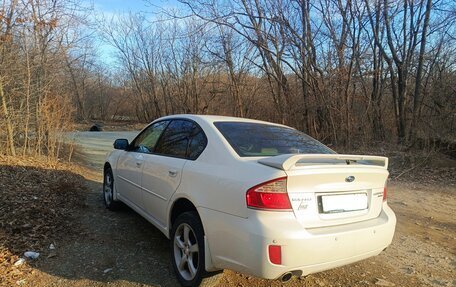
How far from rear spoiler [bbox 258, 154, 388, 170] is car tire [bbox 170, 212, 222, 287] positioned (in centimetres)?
85

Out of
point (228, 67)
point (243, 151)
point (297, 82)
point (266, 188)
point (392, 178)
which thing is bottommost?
point (392, 178)

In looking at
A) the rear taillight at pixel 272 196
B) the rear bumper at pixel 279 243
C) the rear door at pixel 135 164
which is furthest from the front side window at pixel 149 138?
the rear taillight at pixel 272 196

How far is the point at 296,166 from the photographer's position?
2764 mm

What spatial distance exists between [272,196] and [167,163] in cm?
152

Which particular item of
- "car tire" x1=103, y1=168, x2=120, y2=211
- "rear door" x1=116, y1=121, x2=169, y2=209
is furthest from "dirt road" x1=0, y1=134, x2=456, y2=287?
"rear door" x1=116, y1=121, x2=169, y2=209

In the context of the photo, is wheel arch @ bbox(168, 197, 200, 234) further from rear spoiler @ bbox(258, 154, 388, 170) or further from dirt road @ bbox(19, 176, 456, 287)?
rear spoiler @ bbox(258, 154, 388, 170)

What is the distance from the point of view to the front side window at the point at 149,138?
4578 mm

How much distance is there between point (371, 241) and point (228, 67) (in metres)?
16.2

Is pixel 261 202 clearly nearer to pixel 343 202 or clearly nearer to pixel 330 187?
pixel 330 187

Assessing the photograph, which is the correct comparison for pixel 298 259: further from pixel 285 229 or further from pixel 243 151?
pixel 243 151

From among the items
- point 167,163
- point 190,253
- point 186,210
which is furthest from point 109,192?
point 190,253

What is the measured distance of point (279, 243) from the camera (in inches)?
103

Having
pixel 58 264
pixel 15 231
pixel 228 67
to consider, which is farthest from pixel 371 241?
pixel 228 67

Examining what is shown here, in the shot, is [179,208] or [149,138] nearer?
[179,208]
